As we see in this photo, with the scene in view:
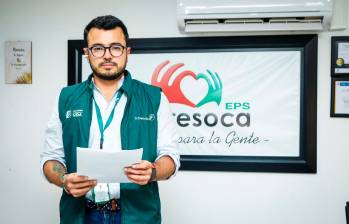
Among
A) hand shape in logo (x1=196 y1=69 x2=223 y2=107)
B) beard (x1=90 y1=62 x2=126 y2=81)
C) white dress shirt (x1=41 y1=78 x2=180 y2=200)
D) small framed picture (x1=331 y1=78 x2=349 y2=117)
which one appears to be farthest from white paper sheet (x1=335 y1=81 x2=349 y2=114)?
beard (x1=90 y1=62 x2=126 y2=81)

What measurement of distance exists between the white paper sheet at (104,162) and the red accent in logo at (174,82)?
1258 millimetres

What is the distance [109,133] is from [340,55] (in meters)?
1.72

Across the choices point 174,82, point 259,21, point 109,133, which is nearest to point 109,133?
point 109,133

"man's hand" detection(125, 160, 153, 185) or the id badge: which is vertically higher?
"man's hand" detection(125, 160, 153, 185)

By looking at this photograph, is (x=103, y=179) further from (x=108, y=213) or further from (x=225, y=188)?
(x=225, y=188)

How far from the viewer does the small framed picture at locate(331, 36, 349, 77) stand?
2.31 metres

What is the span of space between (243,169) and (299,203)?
46 cm

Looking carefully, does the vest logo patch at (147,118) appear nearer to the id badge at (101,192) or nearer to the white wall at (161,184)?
the id badge at (101,192)

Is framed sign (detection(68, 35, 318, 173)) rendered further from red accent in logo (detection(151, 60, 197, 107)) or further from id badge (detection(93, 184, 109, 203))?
id badge (detection(93, 184, 109, 203))

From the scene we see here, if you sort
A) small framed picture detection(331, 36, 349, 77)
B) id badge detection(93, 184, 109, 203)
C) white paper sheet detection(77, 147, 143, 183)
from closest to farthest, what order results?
white paper sheet detection(77, 147, 143, 183), id badge detection(93, 184, 109, 203), small framed picture detection(331, 36, 349, 77)

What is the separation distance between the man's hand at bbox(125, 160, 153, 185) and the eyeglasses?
1.59ft

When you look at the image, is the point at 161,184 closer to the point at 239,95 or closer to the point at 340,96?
the point at 239,95

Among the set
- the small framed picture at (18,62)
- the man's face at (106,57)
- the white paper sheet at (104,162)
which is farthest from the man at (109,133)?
the small framed picture at (18,62)

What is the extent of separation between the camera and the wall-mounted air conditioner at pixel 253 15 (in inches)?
85.0
